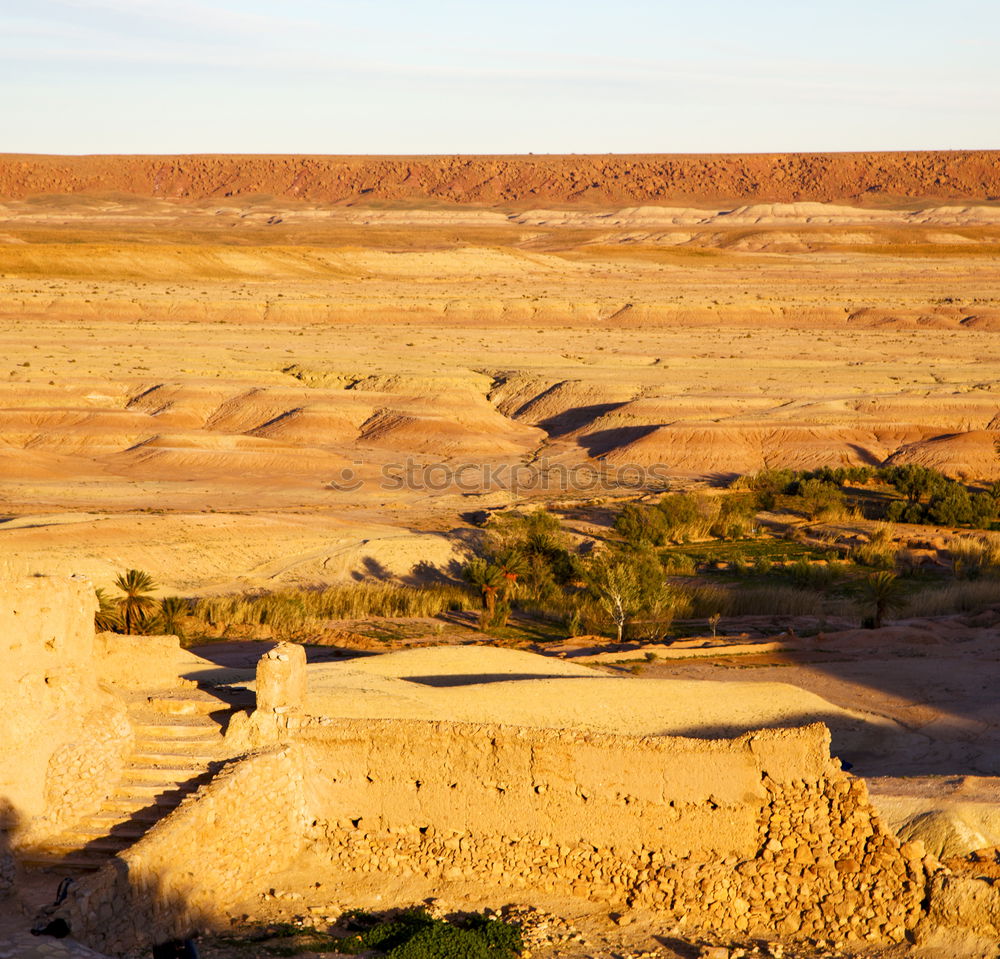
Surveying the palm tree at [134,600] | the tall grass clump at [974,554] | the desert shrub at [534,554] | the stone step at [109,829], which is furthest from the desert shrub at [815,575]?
the stone step at [109,829]

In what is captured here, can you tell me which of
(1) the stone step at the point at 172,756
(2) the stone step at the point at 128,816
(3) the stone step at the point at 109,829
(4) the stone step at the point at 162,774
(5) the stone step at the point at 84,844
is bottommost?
(5) the stone step at the point at 84,844

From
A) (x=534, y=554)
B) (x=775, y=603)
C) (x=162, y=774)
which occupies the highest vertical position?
(x=534, y=554)

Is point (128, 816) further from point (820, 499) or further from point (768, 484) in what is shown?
point (768, 484)

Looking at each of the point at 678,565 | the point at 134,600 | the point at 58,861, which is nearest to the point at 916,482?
the point at 678,565

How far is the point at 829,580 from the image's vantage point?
2062 cm

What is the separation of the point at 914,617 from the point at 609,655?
16.8 ft

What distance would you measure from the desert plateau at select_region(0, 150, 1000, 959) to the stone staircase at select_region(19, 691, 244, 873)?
0.11ft

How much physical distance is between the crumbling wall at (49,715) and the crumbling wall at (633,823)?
169 centimetres

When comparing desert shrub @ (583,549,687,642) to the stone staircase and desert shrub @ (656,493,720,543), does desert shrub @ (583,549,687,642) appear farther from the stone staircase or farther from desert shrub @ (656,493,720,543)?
the stone staircase

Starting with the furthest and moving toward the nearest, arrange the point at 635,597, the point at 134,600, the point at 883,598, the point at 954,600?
the point at 954,600 < the point at 635,597 < the point at 883,598 < the point at 134,600

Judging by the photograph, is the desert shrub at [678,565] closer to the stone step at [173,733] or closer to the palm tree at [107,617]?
the palm tree at [107,617]

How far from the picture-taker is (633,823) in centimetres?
958

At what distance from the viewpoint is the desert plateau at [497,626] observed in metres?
9.27

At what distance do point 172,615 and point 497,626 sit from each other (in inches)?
178
